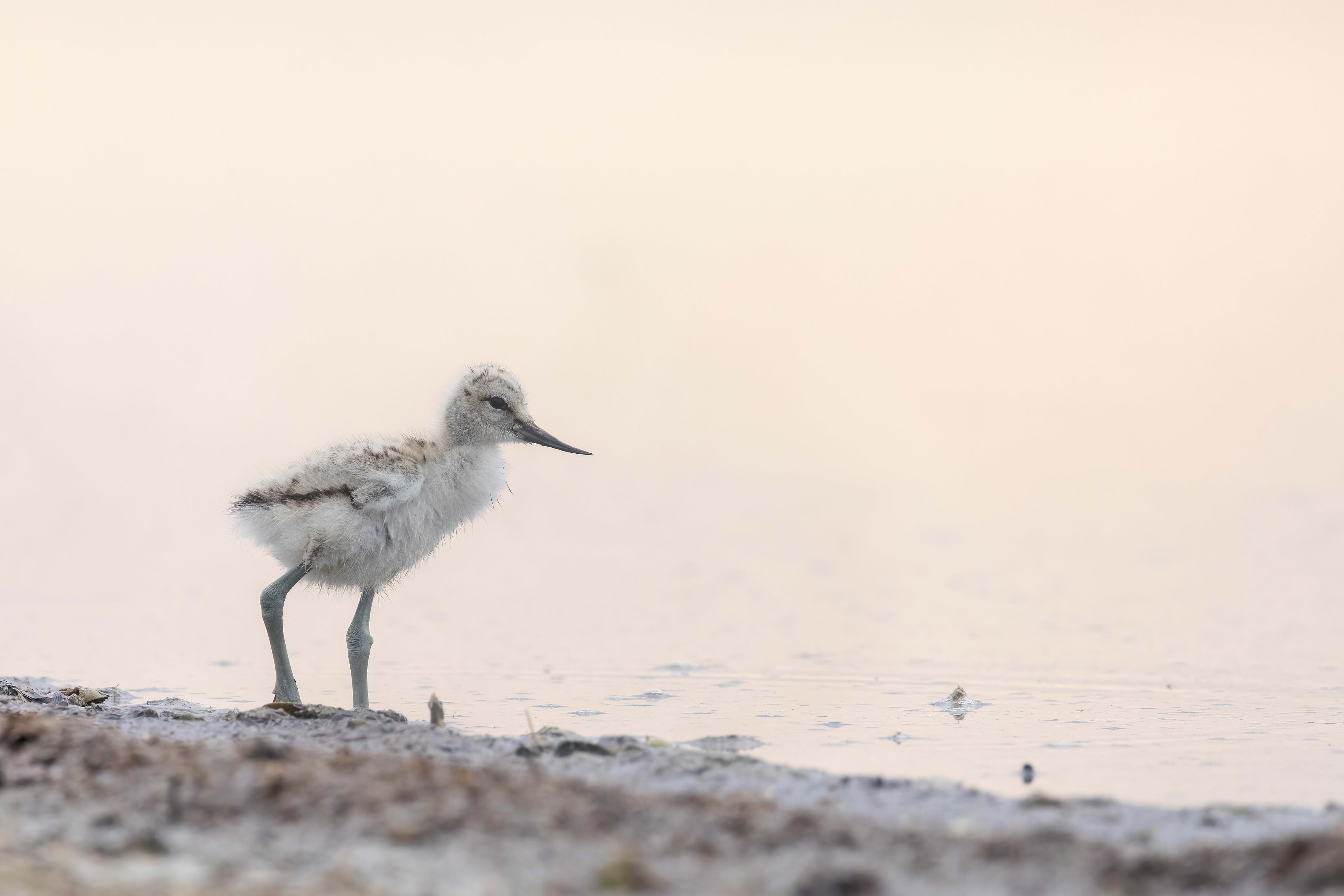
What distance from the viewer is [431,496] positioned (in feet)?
18.2

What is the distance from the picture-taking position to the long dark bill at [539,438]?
19.5 ft

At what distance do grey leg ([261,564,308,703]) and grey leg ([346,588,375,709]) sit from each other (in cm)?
24

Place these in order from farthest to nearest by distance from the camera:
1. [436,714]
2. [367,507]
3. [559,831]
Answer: [367,507]
[436,714]
[559,831]

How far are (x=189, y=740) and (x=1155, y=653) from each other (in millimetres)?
4828

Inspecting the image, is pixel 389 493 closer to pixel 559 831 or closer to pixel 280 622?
pixel 280 622

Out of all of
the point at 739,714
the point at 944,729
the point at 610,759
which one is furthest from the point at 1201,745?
the point at 610,759

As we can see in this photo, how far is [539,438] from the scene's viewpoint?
599 cm

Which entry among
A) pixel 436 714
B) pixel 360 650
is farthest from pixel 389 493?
pixel 436 714

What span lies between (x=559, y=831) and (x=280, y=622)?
9.34ft

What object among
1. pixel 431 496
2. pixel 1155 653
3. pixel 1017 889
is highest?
pixel 431 496

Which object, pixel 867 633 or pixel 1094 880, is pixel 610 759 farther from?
pixel 867 633

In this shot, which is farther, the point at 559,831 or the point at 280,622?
the point at 280,622

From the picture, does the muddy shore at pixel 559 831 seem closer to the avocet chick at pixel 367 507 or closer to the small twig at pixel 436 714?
the small twig at pixel 436 714

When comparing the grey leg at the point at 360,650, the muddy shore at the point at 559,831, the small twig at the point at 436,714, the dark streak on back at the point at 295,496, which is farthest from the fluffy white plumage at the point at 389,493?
the muddy shore at the point at 559,831
